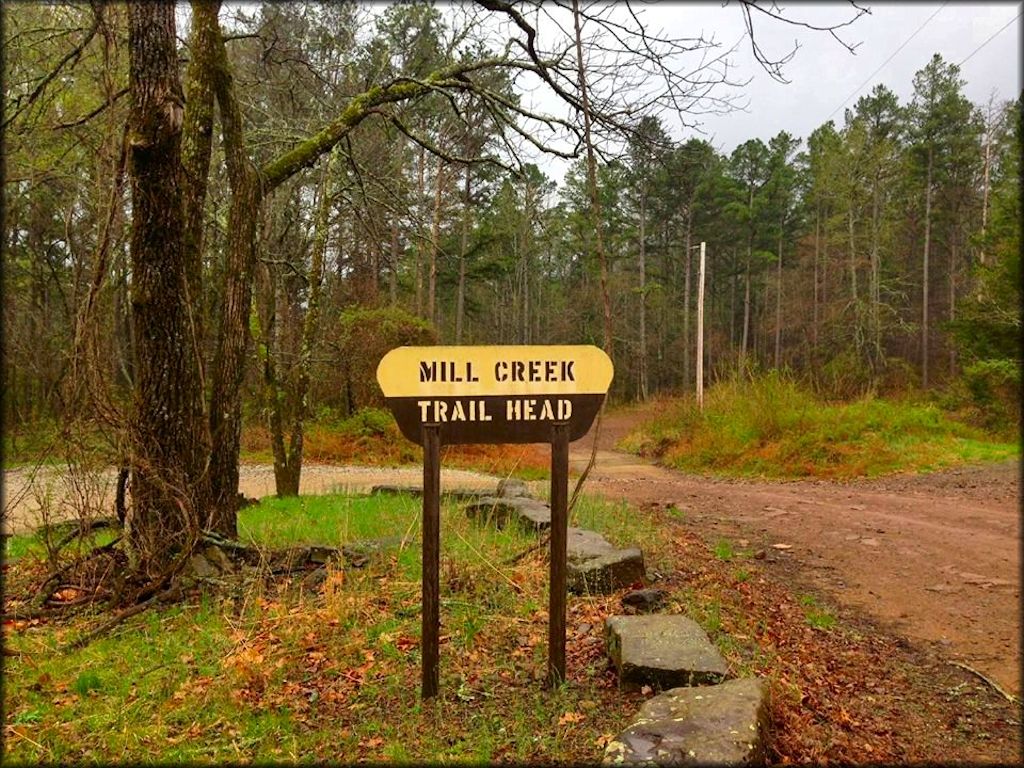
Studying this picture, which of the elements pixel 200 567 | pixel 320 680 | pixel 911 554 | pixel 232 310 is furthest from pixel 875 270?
pixel 320 680

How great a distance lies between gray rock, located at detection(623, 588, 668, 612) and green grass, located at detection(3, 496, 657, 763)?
0.30 metres

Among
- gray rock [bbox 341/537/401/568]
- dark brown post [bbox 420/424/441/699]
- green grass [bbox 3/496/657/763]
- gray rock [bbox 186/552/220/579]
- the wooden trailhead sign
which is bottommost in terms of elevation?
green grass [bbox 3/496/657/763]

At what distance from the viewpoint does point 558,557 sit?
3572mm

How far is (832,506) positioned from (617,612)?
6258mm

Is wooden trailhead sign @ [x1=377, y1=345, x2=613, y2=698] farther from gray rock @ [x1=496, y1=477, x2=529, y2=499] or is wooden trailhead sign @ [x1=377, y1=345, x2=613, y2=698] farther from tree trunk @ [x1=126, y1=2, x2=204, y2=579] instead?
gray rock @ [x1=496, y1=477, x2=529, y2=499]

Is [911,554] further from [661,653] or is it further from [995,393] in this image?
[995,393]

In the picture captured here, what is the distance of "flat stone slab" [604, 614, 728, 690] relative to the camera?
A: 3348mm

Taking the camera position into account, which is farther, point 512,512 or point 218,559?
point 512,512

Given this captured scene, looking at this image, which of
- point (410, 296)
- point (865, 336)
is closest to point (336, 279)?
point (410, 296)

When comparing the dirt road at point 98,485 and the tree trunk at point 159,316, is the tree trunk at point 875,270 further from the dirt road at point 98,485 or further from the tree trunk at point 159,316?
the tree trunk at point 159,316

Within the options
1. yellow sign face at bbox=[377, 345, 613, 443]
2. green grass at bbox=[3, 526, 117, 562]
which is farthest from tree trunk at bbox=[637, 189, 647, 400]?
yellow sign face at bbox=[377, 345, 613, 443]

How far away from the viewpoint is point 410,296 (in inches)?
1122

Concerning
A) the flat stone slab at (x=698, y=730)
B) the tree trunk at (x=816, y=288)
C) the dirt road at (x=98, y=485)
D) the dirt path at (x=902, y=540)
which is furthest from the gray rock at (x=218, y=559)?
the tree trunk at (x=816, y=288)

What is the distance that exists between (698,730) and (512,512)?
456 cm
